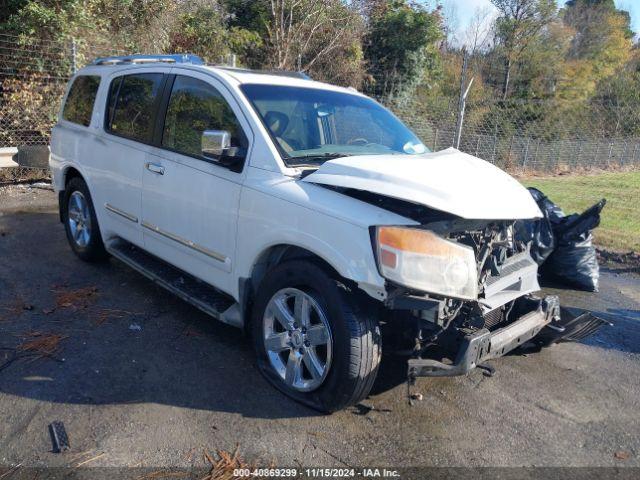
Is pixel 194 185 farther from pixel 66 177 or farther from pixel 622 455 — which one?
pixel 622 455

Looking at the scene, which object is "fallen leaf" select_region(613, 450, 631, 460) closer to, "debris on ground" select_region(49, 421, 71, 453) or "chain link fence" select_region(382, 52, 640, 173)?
"debris on ground" select_region(49, 421, 71, 453)

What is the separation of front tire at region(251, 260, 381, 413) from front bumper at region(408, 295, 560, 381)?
0.27 meters

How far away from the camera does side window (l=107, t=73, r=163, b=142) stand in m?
4.74

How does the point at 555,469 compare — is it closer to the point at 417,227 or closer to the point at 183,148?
the point at 417,227

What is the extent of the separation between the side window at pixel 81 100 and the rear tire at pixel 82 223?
2.10 feet

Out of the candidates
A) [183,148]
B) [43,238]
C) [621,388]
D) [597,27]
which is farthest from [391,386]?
[597,27]

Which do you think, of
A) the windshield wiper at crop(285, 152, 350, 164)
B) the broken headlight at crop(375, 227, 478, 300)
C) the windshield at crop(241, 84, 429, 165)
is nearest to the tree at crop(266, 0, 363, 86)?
the windshield at crop(241, 84, 429, 165)

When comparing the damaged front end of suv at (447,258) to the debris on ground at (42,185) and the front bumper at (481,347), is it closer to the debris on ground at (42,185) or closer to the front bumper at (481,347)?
the front bumper at (481,347)

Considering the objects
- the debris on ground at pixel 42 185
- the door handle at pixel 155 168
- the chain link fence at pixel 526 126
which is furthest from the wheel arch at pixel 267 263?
the debris on ground at pixel 42 185

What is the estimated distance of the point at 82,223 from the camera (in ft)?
19.3

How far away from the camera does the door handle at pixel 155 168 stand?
4434 millimetres

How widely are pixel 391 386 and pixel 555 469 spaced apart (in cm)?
110

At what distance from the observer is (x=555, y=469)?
9.90 ft

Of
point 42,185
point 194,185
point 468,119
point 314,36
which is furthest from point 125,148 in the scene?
point 468,119
